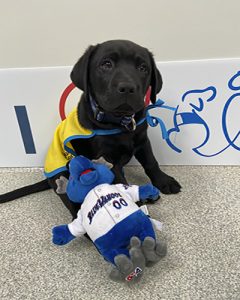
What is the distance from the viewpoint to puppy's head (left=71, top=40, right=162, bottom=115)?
Answer: 2.58 feet

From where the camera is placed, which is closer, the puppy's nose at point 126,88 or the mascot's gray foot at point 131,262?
the mascot's gray foot at point 131,262

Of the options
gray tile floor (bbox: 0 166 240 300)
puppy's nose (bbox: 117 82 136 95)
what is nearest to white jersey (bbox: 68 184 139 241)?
gray tile floor (bbox: 0 166 240 300)

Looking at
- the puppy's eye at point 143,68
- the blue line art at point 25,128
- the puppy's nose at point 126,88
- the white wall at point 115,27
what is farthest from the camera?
the blue line art at point 25,128

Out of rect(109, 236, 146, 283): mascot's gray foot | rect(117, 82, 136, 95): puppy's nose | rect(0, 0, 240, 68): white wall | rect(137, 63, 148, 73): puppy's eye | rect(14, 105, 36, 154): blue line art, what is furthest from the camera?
rect(14, 105, 36, 154): blue line art

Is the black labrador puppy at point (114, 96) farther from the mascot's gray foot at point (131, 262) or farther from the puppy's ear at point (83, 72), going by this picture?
the mascot's gray foot at point (131, 262)

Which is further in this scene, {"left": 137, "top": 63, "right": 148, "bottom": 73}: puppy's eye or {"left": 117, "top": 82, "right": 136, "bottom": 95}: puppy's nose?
{"left": 137, "top": 63, "right": 148, "bottom": 73}: puppy's eye

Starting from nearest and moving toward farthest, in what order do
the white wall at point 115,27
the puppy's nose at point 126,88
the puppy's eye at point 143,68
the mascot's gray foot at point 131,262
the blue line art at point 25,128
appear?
the mascot's gray foot at point 131,262
the puppy's nose at point 126,88
the puppy's eye at point 143,68
the white wall at point 115,27
the blue line art at point 25,128

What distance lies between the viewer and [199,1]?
101 centimetres

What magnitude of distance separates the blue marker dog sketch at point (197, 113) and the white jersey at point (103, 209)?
39cm

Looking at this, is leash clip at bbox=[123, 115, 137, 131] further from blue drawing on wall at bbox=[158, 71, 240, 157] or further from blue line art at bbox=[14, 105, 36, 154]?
blue line art at bbox=[14, 105, 36, 154]

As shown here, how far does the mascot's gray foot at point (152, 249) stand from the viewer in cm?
67

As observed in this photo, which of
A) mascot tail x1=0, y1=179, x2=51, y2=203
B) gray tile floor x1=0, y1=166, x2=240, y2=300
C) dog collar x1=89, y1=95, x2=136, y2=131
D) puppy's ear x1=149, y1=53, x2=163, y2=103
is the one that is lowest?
gray tile floor x1=0, y1=166, x2=240, y2=300

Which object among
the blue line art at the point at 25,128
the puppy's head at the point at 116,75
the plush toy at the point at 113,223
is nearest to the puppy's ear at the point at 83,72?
the puppy's head at the point at 116,75

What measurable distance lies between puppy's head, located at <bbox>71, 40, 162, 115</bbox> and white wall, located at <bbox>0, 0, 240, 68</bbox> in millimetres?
209
